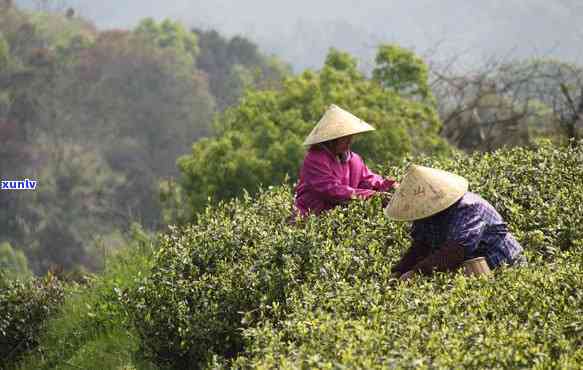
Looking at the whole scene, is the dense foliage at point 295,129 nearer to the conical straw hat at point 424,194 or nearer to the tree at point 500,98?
the tree at point 500,98

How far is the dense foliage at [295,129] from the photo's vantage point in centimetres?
1753

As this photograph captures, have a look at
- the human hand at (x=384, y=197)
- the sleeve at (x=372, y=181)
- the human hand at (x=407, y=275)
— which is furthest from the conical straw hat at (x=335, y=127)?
the human hand at (x=407, y=275)

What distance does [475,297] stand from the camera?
4625mm

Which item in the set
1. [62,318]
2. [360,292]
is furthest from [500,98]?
[360,292]

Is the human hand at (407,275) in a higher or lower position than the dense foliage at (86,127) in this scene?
higher

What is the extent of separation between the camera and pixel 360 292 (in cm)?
489

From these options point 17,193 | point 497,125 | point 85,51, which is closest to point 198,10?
point 85,51

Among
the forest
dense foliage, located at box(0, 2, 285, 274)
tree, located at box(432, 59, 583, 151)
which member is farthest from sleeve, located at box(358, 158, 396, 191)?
dense foliage, located at box(0, 2, 285, 274)

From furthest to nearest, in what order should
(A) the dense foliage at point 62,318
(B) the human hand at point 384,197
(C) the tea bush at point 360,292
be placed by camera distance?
(A) the dense foliage at point 62,318
(B) the human hand at point 384,197
(C) the tea bush at point 360,292

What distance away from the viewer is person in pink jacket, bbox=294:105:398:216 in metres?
7.09

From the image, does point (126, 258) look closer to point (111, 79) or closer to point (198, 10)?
point (111, 79)
